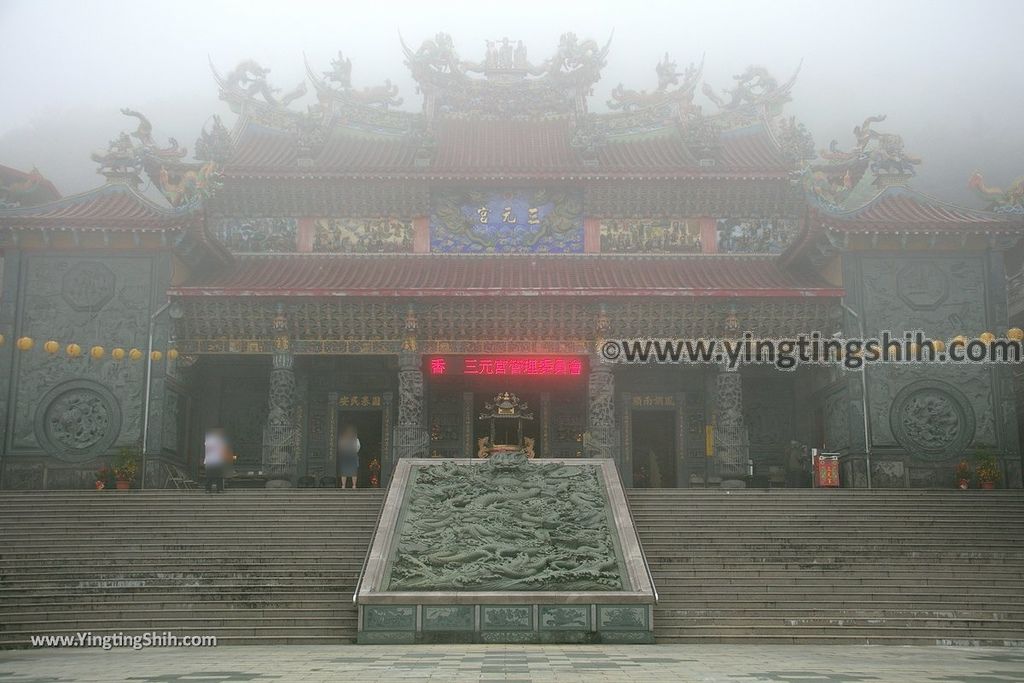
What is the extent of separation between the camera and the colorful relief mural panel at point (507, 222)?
23.1 metres

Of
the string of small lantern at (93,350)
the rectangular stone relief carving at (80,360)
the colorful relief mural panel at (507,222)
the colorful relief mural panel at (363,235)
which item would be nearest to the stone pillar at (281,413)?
the string of small lantern at (93,350)

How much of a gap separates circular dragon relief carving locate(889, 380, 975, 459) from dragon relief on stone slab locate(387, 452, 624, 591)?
7.48m

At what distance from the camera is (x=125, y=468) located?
61.8 ft

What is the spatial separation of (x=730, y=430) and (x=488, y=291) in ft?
18.4

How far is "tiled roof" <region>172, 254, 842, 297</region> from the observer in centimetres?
2027

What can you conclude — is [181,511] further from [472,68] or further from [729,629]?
[472,68]

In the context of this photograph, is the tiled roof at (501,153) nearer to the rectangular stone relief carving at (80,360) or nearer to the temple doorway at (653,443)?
the rectangular stone relief carving at (80,360)

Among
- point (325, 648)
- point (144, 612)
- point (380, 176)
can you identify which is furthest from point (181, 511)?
point (380, 176)

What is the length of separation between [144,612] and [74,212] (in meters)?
10.9

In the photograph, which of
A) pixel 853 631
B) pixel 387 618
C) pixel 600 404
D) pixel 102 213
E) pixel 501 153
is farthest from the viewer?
pixel 501 153

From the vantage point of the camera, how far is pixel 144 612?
40.7 ft

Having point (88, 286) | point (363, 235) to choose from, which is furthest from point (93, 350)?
point (363, 235)

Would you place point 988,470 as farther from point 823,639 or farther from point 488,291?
point 488,291

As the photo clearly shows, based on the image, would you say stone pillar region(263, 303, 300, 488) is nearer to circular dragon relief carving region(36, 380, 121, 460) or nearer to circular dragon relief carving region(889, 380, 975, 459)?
circular dragon relief carving region(36, 380, 121, 460)
